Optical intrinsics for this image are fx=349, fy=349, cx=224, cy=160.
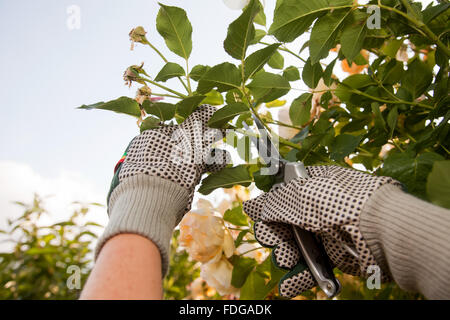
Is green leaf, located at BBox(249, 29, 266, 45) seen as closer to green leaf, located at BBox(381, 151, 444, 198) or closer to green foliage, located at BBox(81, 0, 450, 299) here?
green foliage, located at BBox(81, 0, 450, 299)

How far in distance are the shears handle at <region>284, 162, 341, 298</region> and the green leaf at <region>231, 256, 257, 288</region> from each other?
198mm

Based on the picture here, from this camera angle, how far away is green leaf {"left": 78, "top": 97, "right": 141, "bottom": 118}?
411 mm

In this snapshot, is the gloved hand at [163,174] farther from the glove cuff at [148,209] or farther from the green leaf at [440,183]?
the green leaf at [440,183]

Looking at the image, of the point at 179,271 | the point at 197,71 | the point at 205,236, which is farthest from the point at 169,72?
the point at 179,271

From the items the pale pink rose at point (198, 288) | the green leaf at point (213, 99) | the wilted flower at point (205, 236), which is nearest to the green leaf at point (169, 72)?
the green leaf at point (213, 99)

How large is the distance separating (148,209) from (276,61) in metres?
0.32

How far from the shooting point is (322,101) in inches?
22.0

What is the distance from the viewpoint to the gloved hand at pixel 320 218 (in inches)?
13.4

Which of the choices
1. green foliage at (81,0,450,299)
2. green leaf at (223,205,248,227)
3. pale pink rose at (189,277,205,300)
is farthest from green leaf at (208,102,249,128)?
pale pink rose at (189,277,205,300)

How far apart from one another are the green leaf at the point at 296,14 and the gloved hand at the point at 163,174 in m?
0.14

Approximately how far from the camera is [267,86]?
443 millimetres

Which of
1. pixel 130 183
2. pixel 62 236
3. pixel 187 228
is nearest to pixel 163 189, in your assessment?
pixel 130 183

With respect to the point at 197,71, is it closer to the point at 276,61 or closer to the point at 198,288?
the point at 276,61

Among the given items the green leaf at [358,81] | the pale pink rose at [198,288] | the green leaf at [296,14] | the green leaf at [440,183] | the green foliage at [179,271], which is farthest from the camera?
the green foliage at [179,271]
